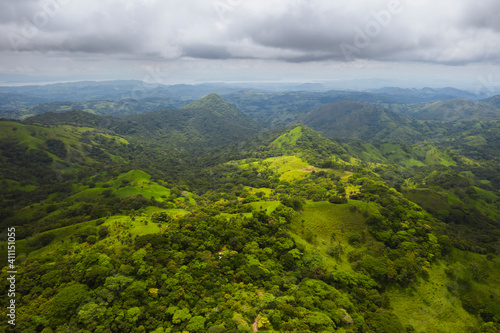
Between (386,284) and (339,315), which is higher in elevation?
(339,315)

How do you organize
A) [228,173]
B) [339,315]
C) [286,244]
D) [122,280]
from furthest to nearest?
[228,173] → [286,244] → [122,280] → [339,315]

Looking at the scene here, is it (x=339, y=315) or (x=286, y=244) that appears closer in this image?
(x=339, y=315)

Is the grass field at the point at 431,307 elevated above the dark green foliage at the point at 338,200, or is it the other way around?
the dark green foliage at the point at 338,200

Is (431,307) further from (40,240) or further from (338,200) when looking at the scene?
(40,240)

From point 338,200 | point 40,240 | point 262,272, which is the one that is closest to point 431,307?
point 262,272

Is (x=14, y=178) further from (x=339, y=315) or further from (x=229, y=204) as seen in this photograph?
(x=339, y=315)

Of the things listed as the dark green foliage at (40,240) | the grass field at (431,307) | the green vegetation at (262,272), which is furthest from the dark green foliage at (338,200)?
the dark green foliage at (40,240)

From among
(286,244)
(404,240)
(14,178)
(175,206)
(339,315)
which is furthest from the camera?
(14,178)

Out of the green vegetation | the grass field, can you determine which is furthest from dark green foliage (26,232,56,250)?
the grass field

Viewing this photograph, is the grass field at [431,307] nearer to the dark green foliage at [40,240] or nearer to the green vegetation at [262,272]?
the green vegetation at [262,272]

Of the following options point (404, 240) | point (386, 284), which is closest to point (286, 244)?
point (386, 284)

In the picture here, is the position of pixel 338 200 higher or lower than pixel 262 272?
higher
